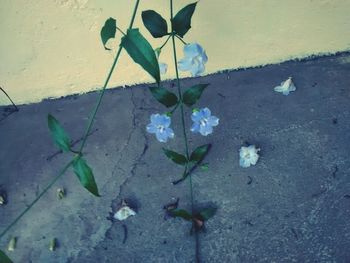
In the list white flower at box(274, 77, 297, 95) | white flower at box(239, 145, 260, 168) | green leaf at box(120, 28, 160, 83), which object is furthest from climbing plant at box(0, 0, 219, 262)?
white flower at box(274, 77, 297, 95)

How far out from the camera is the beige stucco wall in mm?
1499

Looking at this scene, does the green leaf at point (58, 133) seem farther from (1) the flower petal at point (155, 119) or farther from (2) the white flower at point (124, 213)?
(2) the white flower at point (124, 213)

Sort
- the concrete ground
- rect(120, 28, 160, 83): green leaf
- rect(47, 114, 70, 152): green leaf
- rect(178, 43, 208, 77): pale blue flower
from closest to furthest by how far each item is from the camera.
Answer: rect(120, 28, 160, 83): green leaf < rect(47, 114, 70, 152): green leaf < rect(178, 43, 208, 77): pale blue flower < the concrete ground

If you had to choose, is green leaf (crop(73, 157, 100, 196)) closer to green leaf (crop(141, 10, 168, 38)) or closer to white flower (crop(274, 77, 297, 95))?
green leaf (crop(141, 10, 168, 38))

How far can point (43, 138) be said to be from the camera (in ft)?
5.72

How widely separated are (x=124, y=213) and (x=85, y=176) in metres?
0.43

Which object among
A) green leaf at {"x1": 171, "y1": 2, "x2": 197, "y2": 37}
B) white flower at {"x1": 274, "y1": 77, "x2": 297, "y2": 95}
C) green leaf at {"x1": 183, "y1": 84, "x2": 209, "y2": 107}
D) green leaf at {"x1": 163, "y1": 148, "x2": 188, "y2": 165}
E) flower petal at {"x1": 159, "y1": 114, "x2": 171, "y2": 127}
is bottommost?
white flower at {"x1": 274, "y1": 77, "x2": 297, "y2": 95}

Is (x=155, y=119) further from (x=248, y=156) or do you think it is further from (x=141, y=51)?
(x=248, y=156)

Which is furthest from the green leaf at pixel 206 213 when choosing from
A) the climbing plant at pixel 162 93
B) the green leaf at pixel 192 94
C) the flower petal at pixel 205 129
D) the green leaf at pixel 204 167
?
the green leaf at pixel 192 94

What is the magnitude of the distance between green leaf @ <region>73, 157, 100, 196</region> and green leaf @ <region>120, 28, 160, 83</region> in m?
0.30

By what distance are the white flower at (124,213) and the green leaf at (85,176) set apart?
0.41 m

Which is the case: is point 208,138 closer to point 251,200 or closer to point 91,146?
point 251,200

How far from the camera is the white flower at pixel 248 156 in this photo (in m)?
1.48

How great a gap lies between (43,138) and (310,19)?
3.95ft
